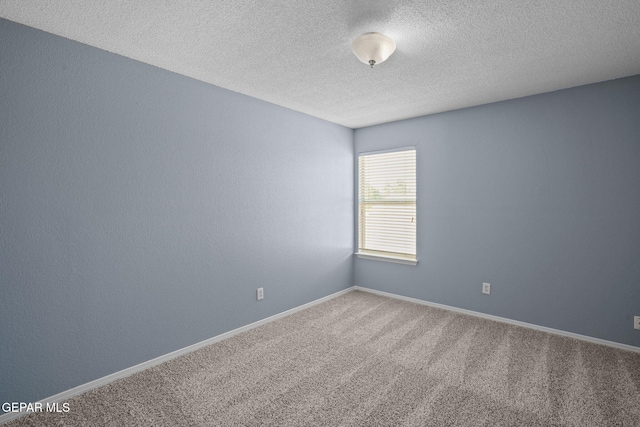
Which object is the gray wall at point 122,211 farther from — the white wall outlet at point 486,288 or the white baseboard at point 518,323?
the white wall outlet at point 486,288

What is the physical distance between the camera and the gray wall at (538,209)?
271cm

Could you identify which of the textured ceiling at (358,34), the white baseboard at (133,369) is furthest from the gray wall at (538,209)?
the white baseboard at (133,369)

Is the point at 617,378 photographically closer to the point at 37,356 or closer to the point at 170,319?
the point at 170,319

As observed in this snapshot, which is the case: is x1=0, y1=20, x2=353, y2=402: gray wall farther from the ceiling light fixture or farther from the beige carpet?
→ the ceiling light fixture

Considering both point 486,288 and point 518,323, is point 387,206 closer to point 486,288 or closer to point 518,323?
point 486,288

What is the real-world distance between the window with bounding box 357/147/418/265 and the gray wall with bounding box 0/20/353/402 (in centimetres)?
137

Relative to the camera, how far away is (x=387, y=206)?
4.27m

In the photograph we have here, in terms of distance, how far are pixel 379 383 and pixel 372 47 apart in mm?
2352

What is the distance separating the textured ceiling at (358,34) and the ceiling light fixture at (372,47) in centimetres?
5

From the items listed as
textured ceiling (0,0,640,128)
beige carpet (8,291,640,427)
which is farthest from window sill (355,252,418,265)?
textured ceiling (0,0,640,128)

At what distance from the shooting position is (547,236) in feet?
10.0

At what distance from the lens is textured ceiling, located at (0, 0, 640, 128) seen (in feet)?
5.69

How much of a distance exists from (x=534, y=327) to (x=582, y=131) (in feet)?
6.52

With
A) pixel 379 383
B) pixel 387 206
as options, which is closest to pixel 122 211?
pixel 379 383
